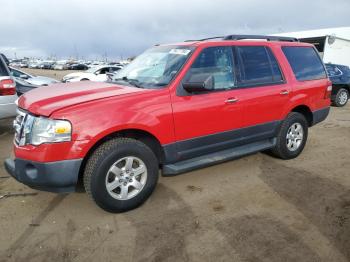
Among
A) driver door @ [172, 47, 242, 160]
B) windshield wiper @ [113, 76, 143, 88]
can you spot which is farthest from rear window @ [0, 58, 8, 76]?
driver door @ [172, 47, 242, 160]

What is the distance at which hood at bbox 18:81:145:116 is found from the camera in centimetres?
352

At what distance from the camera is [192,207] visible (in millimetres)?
3973

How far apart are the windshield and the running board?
0.99 meters

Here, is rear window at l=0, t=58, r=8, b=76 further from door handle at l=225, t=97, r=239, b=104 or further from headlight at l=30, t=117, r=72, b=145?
door handle at l=225, t=97, r=239, b=104

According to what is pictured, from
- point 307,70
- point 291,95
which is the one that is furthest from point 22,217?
point 307,70

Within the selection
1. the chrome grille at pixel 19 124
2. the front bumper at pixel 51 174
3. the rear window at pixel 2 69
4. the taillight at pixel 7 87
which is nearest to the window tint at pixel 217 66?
the front bumper at pixel 51 174

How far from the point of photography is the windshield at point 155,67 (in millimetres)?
4195

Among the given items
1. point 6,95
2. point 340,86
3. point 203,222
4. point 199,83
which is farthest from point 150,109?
point 340,86

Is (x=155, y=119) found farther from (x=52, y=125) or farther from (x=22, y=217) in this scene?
(x=22, y=217)

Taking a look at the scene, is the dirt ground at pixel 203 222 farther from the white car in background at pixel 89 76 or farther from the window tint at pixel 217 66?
the white car in background at pixel 89 76

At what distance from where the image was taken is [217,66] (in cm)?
446

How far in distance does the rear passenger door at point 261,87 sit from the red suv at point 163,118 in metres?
0.01

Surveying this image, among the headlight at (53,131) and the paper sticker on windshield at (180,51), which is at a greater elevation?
the paper sticker on windshield at (180,51)

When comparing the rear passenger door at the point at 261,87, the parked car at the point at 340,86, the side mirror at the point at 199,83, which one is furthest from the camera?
the parked car at the point at 340,86
